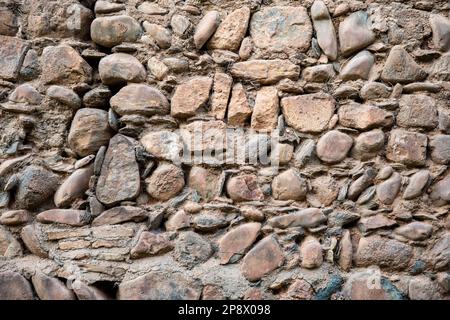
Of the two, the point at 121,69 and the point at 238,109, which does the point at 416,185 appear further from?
the point at 121,69

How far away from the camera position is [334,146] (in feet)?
5.05

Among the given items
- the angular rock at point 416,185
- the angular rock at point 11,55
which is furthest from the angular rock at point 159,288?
the angular rock at point 11,55

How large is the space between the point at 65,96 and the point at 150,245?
1.98ft

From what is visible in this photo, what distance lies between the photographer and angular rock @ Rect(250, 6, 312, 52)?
5.32 ft

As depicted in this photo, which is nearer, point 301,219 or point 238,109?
point 301,219

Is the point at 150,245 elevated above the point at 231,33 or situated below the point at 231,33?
below

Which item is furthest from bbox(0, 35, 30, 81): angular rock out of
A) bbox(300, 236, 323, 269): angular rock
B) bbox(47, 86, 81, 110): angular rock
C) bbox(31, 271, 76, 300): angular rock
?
bbox(300, 236, 323, 269): angular rock

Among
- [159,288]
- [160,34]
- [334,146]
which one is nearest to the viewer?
[159,288]

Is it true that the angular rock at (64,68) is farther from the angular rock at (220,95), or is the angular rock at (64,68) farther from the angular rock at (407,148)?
the angular rock at (407,148)

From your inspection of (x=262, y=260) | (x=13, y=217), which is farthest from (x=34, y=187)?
(x=262, y=260)

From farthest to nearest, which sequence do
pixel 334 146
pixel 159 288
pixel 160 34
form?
pixel 160 34 < pixel 334 146 < pixel 159 288

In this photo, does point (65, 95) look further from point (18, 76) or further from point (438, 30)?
point (438, 30)

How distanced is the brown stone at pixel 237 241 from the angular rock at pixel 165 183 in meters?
0.23

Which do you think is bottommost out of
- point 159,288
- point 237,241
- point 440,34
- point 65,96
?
point 159,288
